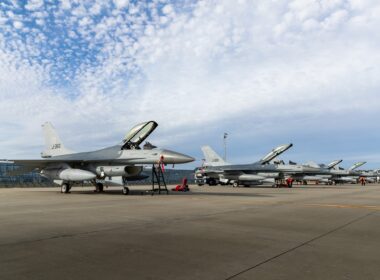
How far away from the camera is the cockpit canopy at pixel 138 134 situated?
19.4m

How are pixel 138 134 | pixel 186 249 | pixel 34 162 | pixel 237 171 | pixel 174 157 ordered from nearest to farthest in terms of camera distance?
pixel 186 249 < pixel 174 157 < pixel 138 134 < pixel 34 162 < pixel 237 171

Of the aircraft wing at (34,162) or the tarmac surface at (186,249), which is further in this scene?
the aircraft wing at (34,162)

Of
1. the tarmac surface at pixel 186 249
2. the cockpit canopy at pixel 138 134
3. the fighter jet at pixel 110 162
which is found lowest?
the tarmac surface at pixel 186 249

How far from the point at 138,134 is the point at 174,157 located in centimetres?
278

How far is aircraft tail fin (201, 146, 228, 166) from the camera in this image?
4275cm

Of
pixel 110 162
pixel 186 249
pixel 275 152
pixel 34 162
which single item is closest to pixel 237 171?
pixel 275 152

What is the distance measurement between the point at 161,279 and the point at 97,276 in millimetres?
729

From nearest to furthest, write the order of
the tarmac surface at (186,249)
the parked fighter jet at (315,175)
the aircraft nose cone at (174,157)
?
the tarmac surface at (186,249)
the aircraft nose cone at (174,157)
the parked fighter jet at (315,175)

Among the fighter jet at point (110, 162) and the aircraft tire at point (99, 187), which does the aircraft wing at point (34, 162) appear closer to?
the fighter jet at point (110, 162)

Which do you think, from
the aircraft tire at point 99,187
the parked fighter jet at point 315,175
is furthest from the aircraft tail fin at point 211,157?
the aircraft tire at point 99,187

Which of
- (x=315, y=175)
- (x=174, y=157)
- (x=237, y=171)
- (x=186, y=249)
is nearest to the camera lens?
(x=186, y=249)

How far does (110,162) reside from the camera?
66.6 feet

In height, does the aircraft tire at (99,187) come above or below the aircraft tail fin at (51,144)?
below

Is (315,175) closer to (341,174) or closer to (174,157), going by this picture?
(341,174)
